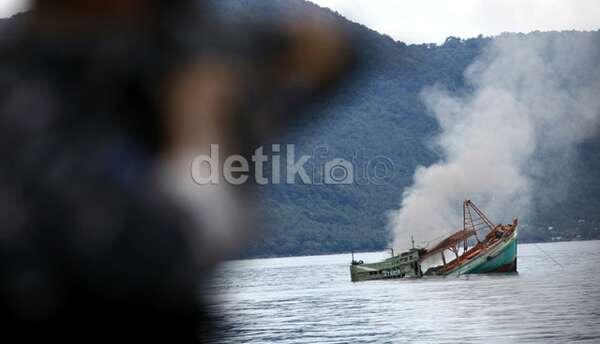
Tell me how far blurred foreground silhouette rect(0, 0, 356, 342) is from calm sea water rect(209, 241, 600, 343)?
234 millimetres

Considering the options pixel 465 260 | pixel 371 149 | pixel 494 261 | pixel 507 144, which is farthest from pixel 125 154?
pixel 507 144

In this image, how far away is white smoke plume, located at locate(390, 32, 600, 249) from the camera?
46344 mm

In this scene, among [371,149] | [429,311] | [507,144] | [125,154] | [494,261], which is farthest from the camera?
[507,144]

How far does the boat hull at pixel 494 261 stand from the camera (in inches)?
2042

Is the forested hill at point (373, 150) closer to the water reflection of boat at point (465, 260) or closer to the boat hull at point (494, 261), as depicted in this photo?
the water reflection of boat at point (465, 260)

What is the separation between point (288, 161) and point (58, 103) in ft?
4.08

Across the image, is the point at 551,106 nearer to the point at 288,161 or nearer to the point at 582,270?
the point at 582,270

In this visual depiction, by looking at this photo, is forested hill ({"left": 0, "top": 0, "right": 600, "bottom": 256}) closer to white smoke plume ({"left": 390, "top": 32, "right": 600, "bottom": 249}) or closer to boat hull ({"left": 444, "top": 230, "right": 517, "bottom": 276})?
white smoke plume ({"left": 390, "top": 32, "right": 600, "bottom": 249})

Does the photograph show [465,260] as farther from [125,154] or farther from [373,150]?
[125,154]

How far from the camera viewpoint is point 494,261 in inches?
2068

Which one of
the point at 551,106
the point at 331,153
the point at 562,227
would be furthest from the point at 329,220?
the point at 331,153

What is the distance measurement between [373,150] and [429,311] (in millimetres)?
9933

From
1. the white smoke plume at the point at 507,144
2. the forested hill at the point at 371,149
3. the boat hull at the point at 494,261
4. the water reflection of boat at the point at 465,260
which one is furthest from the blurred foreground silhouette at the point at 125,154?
the boat hull at the point at 494,261

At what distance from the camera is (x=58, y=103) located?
3.80m
